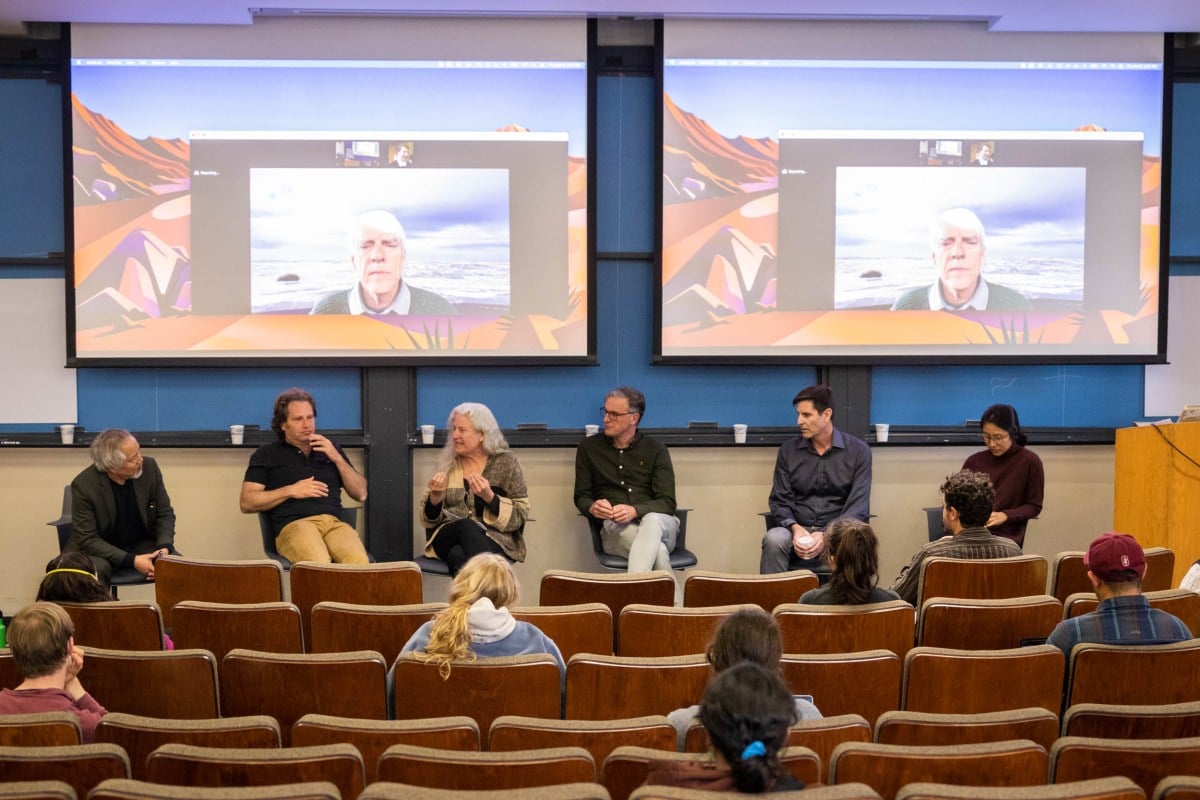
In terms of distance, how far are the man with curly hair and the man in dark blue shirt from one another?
1.51 meters

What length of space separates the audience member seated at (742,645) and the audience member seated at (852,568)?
866 millimetres

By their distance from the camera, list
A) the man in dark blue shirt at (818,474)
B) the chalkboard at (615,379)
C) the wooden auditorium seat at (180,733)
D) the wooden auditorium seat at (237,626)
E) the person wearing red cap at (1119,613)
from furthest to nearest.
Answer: the chalkboard at (615,379) < the man in dark blue shirt at (818,474) < the wooden auditorium seat at (237,626) < the person wearing red cap at (1119,613) < the wooden auditorium seat at (180,733)

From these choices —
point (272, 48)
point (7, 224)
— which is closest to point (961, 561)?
point (272, 48)

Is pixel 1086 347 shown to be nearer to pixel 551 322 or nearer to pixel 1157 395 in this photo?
pixel 1157 395

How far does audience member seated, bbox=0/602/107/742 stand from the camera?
2643mm

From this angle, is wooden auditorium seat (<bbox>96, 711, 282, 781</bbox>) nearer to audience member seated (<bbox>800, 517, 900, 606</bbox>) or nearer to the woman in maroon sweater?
audience member seated (<bbox>800, 517, 900, 606</bbox>)

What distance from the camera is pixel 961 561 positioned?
154 inches

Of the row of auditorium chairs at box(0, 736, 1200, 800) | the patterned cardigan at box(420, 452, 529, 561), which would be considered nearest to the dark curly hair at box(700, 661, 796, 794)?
the row of auditorium chairs at box(0, 736, 1200, 800)

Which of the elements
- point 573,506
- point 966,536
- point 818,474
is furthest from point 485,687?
point 573,506

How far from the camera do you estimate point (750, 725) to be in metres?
1.88

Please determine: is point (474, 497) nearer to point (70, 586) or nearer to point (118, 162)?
point (70, 586)

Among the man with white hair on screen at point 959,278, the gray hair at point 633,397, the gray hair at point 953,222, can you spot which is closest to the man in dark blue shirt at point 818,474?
the gray hair at point 633,397

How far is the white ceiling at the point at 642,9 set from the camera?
5.86m

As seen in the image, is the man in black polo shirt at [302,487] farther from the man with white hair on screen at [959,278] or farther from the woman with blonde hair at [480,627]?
the man with white hair on screen at [959,278]
